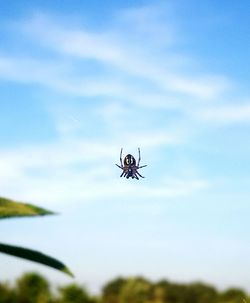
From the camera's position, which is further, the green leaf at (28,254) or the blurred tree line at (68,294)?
the blurred tree line at (68,294)

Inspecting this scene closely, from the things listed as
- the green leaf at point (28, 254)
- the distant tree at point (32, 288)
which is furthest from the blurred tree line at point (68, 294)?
the green leaf at point (28, 254)

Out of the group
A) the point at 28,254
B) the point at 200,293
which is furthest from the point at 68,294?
the point at 28,254

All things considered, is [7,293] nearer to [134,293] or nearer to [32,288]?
[32,288]

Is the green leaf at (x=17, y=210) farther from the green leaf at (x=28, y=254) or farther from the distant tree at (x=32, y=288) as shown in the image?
the distant tree at (x=32, y=288)

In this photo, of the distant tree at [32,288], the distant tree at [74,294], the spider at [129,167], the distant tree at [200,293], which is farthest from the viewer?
the distant tree at [200,293]

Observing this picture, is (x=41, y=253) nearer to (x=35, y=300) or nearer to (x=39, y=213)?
(x=39, y=213)

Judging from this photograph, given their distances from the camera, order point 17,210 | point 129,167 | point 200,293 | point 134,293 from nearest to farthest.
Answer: point 17,210 → point 129,167 → point 134,293 → point 200,293
